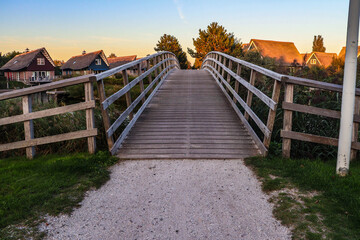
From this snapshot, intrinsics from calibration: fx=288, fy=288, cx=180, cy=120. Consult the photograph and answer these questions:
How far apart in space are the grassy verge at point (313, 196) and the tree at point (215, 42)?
3743cm

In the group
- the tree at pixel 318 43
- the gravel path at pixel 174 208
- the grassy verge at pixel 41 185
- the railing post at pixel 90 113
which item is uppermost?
the tree at pixel 318 43

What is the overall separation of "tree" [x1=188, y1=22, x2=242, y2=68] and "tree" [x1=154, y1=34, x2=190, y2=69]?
727 cm

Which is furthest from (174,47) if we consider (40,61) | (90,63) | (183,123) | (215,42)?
(183,123)

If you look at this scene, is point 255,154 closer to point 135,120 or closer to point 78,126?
point 135,120

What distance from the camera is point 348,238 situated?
2.55 meters

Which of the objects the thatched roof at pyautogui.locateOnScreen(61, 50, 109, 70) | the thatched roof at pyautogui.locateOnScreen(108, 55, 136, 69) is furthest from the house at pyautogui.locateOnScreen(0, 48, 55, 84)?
the thatched roof at pyautogui.locateOnScreen(108, 55, 136, 69)

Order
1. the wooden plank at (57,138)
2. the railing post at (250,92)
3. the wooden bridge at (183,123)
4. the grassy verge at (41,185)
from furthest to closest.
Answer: the railing post at (250,92), the wooden plank at (57,138), the wooden bridge at (183,123), the grassy verge at (41,185)

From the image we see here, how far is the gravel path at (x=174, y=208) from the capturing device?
2.81 meters

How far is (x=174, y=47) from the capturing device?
52.0m

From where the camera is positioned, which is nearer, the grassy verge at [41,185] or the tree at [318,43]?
the grassy verge at [41,185]

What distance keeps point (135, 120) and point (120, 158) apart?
6.65 feet

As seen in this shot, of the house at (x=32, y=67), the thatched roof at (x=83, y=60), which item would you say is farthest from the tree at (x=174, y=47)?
the house at (x=32, y=67)

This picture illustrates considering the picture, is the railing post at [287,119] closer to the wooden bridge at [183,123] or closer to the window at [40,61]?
the wooden bridge at [183,123]

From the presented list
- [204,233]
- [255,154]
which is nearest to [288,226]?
[204,233]
